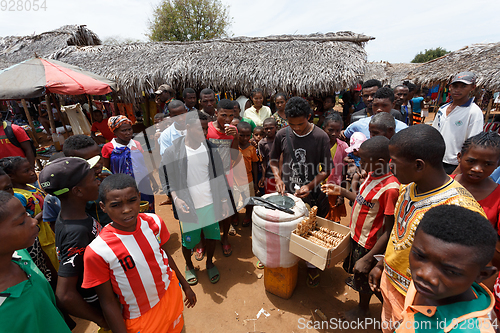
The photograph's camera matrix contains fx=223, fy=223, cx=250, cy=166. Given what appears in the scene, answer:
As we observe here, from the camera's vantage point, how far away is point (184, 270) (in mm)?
3305

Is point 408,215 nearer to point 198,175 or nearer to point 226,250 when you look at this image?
point 198,175

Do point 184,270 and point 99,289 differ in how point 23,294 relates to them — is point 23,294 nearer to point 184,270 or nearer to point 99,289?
point 99,289

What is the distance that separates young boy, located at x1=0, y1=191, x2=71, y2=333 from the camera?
1098mm

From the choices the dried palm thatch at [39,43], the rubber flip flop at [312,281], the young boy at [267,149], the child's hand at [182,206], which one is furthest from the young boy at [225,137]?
the dried palm thatch at [39,43]

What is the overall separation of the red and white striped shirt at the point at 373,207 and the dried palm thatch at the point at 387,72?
1487 centimetres

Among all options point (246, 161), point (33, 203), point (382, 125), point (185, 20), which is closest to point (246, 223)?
point (246, 161)

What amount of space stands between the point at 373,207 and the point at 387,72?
59.2 ft

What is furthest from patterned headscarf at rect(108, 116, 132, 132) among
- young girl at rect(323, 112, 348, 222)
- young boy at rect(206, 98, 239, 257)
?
young girl at rect(323, 112, 348, 222)

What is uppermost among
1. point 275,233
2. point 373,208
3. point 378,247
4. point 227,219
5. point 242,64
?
point 242,64

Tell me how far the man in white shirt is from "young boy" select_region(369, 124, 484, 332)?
2566 millimetres

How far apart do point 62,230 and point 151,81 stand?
8.25 meters

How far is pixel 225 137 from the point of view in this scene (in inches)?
136

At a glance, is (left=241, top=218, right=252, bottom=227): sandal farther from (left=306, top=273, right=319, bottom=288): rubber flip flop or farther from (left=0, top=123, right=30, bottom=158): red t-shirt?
(left=0, top=123, right=30, bottom=158): red t-shirt

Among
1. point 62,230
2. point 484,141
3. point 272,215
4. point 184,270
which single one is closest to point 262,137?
point 272,215
